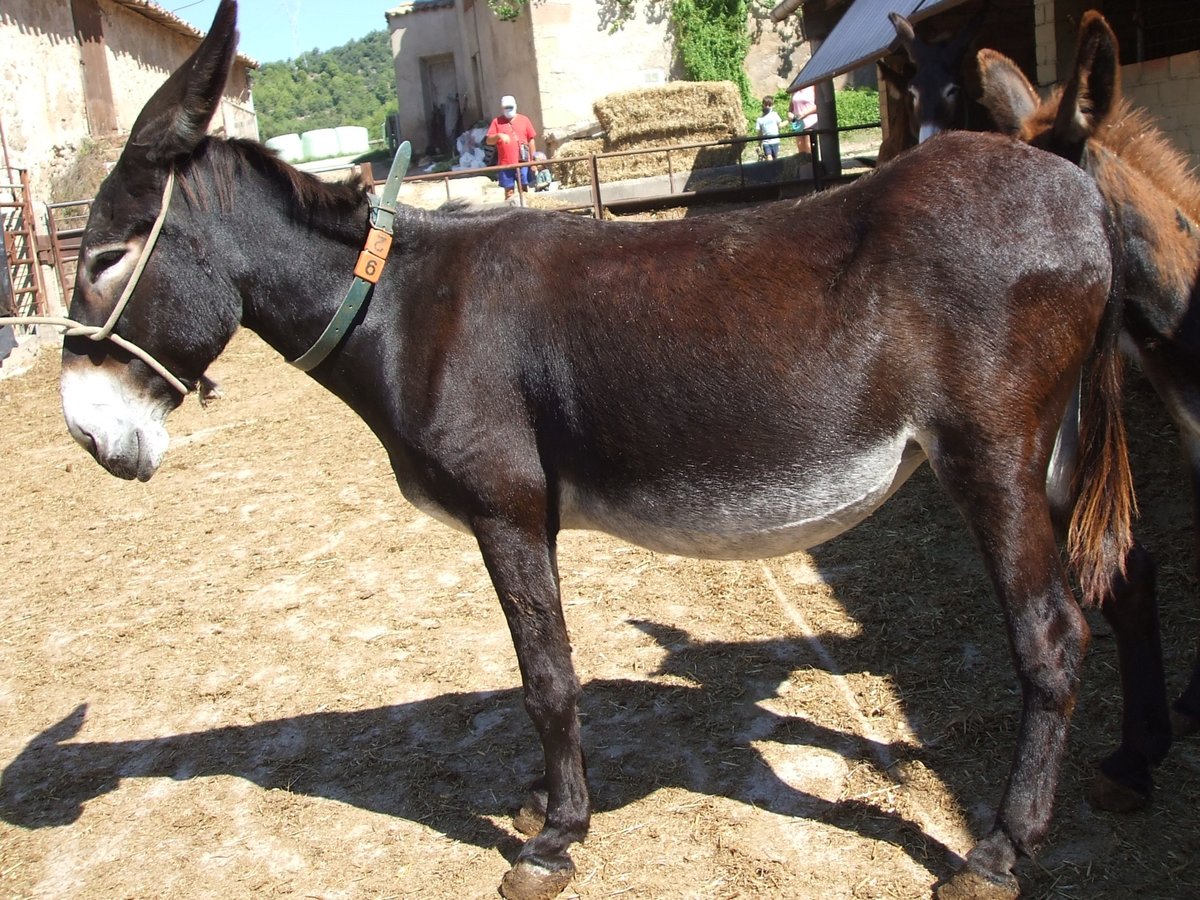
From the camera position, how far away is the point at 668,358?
2787mm

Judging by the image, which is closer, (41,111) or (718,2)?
(41,111)

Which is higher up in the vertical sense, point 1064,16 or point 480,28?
point 480,28

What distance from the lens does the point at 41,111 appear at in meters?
17.0

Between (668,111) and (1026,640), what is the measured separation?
18297 millimetres

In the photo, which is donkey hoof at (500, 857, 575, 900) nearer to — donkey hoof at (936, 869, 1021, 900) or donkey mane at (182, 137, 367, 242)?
donkey hoof at (936, 869, 1021, 900)

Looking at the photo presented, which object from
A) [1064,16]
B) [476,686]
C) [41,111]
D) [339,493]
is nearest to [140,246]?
[476,686]

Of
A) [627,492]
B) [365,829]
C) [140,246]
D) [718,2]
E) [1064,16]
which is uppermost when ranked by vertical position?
[718,2]

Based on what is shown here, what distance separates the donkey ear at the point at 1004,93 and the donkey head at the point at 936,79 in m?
3.37

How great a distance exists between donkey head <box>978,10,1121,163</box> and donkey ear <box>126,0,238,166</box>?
2331mm

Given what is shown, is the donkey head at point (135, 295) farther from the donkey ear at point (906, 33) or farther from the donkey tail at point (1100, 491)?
the donkey ear at point (906, 33)

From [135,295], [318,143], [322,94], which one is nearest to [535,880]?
[135,295]

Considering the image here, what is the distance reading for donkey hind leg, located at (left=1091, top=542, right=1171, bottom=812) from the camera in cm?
310

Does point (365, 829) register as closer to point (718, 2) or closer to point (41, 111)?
point (41, 111)

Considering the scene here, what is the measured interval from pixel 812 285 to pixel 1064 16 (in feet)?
19.7
